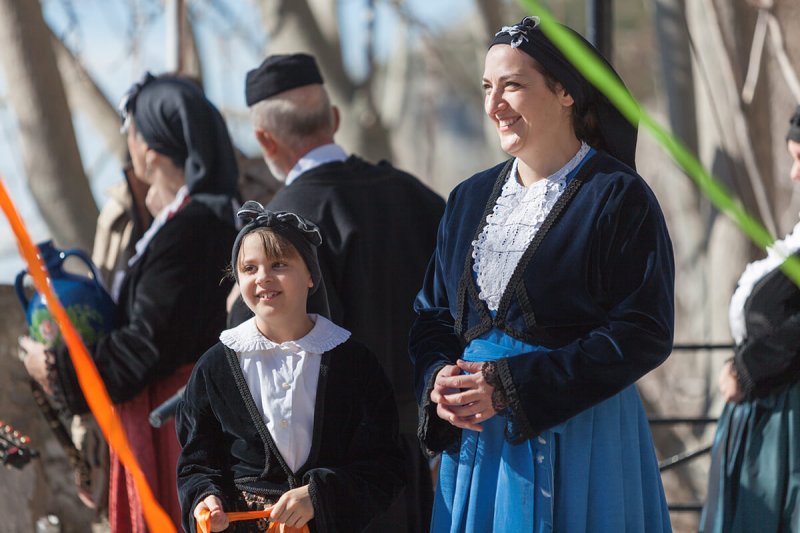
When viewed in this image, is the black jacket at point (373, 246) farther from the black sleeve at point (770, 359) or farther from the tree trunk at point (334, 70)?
the tree trunk at point (334, 70)

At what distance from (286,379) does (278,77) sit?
55.8 inches

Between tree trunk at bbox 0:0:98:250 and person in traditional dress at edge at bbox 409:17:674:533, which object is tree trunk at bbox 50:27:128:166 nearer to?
tree trunk at bbox 0:0:98:250

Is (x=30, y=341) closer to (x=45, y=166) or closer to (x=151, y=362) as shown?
(x=151, y=362)

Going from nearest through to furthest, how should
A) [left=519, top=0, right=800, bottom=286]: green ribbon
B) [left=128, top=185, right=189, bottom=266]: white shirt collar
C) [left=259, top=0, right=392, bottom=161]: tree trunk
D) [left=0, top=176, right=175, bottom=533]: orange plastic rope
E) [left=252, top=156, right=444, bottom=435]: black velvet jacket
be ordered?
[left=519, top=0, right=800, bottom=286]: green ribbon → [left=0, top=176, right=175, bottom=533]: orange plastic rope → [left=252, top=156, right=444, bottom=435]: black velvet jacket → [left=128, top=185, right=189, bottom=266]: white shirt collar → [left=259, top=0, right=392, bottom=161]: tree trunk

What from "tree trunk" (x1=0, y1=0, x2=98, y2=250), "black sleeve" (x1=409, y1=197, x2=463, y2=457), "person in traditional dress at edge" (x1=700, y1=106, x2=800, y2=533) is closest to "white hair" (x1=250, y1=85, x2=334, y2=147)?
"black sleeve" (x1=409, y1=197, x2=463, y2=457)

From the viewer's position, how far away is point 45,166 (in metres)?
6.80

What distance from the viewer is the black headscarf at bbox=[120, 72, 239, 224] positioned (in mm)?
4391


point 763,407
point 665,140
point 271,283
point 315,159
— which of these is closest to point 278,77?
point 315,159

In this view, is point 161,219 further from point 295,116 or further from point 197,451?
point 197,451

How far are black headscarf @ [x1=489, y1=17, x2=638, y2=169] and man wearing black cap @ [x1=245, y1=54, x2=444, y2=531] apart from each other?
1.09m

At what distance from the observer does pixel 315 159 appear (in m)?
4.30

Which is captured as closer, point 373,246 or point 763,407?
point 373,246

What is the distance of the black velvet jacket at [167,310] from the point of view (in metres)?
4.26

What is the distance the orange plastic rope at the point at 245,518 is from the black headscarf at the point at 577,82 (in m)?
1.19
